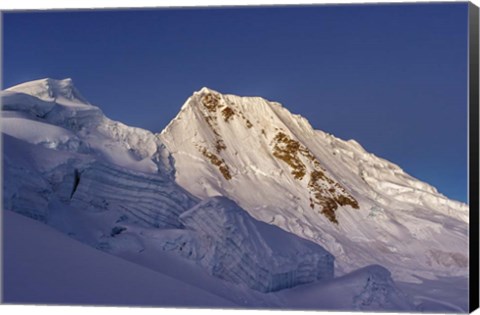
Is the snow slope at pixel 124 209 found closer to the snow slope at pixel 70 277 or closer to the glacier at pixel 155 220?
the glacier at pixel 155 220

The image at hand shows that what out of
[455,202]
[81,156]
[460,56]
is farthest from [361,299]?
[455,202]

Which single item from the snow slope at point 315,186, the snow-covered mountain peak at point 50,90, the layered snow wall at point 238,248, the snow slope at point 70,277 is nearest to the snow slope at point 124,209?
the layered snow wall at point 238,248

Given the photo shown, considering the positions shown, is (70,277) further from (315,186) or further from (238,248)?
(315,186)

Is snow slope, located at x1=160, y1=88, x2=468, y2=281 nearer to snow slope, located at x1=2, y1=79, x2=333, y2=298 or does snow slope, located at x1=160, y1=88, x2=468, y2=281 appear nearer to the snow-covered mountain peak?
→ the snow-covered mountain peak

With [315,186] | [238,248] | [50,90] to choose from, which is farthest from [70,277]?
[315,186]

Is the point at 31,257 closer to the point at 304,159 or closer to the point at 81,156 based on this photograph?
the point at 81,156
